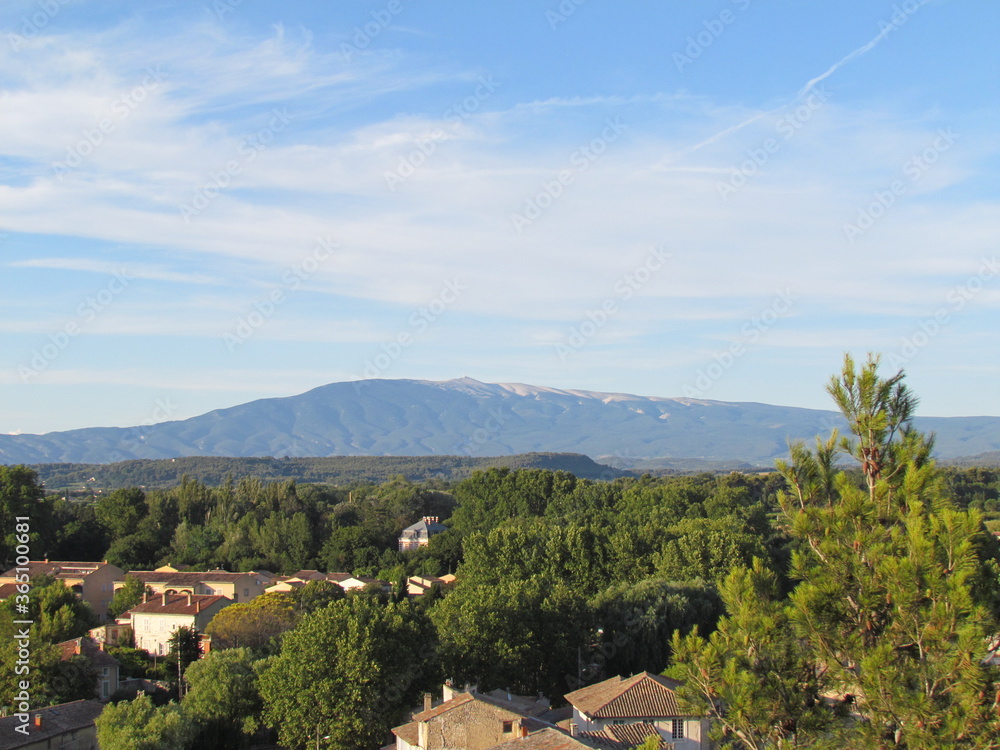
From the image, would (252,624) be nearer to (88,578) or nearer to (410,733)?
(410,733)

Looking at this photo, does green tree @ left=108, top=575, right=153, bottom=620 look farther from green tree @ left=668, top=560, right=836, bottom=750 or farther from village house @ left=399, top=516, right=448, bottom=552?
green tree @ left=668, top=560, right=836, bottom=750

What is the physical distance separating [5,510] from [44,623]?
2389cm

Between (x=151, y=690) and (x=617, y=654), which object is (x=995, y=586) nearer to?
(x=617, y=654)

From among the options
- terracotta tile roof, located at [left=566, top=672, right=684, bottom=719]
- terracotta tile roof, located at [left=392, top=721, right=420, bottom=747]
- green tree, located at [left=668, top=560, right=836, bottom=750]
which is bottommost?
terracotta tile roof, located at [left=392, top=721, right=420, bottom=747]

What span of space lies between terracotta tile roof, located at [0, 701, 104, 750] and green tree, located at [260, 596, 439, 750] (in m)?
4.67

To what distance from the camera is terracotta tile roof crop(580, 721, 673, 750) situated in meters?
18.6

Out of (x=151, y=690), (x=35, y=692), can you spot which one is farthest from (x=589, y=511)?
(x=35, y=692)

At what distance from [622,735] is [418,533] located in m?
49.7

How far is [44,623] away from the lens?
104 ft

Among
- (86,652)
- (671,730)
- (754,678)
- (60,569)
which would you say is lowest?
(86,652)

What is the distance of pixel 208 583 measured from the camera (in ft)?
142

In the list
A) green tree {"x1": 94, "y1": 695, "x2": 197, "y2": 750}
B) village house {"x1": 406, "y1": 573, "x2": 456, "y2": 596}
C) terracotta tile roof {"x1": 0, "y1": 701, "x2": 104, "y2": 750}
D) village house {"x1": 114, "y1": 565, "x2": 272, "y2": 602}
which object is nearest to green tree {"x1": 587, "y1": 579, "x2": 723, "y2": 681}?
village house {"x1": 406, "y1": 573, "x2": 456, "y2": 596}

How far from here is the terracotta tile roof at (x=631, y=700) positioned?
20.0 meters

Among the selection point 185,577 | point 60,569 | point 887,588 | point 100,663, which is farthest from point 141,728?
point 60,569
